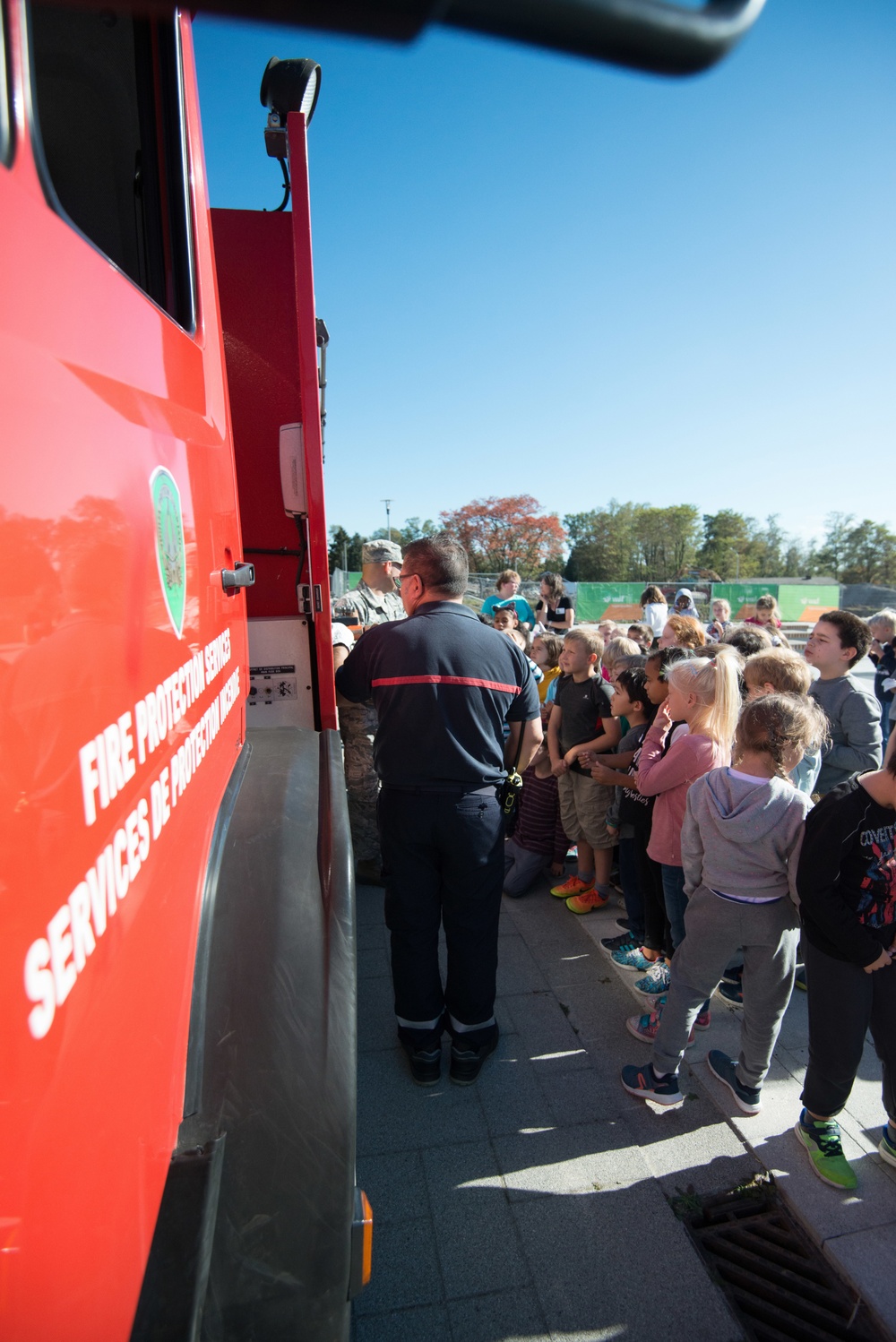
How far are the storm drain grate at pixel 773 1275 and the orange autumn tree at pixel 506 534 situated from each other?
52.7 metres

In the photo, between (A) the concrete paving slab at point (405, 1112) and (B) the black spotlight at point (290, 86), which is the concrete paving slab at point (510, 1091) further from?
(B) the black spotlight at point (290, 86)

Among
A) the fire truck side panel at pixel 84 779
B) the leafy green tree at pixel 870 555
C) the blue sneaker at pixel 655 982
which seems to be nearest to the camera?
the fire truck side panel at pixel 84 779

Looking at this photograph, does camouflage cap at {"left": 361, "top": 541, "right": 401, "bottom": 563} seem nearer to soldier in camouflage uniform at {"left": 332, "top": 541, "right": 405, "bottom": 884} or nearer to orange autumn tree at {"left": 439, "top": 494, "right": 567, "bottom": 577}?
soldier in camouflage uniform at {"left": 332, "top": 541, "right": 405, "bottom": 884}

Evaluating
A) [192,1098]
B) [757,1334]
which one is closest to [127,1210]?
[192,1098]

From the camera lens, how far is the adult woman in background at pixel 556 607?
8.91m

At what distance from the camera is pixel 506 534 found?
55.8 m

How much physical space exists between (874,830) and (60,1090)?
2195 mm

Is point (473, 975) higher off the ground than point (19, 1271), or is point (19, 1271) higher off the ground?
point (19, 1271)

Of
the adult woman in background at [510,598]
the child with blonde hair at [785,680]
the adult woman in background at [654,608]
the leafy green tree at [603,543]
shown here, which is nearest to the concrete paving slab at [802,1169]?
the child with blonde hair at [785,680]

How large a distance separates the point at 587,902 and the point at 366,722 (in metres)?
1.58

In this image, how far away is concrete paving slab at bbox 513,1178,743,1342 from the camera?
179 centimetres

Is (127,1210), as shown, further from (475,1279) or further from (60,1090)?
(475,1279)

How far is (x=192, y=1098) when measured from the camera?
3.69 feet

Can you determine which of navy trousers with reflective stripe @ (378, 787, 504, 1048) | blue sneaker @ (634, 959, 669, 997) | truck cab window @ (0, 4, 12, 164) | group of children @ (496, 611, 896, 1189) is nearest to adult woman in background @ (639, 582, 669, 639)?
group of children @ (496, 611, 896, 1189)
